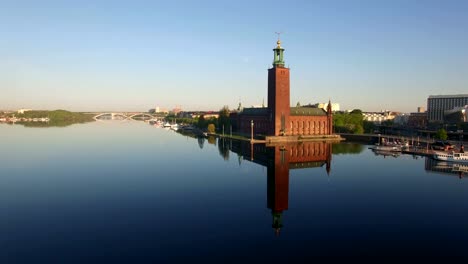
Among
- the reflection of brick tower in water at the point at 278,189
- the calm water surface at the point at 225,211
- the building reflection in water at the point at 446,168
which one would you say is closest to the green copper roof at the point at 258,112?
the reflection of brick tower in water at the point at 278,189

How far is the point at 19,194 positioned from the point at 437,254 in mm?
32445

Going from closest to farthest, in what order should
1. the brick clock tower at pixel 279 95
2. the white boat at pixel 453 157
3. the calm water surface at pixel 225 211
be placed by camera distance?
the calm water surface at pixel 225 211
the white boat at pixel 453 157
the brick clock tower at pixel 279 95

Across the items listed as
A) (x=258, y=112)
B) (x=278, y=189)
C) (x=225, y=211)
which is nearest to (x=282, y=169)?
(x=278, y=189)

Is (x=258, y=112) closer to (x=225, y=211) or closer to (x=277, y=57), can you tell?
(x=277, y=57)

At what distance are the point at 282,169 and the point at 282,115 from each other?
40820 millimetres

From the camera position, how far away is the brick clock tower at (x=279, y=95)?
266ft

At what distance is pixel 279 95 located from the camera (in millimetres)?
81375

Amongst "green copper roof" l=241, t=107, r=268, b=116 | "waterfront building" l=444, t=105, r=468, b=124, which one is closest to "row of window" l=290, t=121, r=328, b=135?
"green copper roof" l=241, t=107, r=268, b=116

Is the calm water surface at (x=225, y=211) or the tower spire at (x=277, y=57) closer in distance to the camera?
the calm water surface at (x=225, y=211)

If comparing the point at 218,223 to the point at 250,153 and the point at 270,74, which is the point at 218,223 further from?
the point at 270,74

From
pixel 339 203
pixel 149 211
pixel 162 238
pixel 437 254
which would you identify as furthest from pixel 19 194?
pixel 437 254

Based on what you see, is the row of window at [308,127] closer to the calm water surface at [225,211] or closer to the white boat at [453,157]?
the white boat at [453,157]

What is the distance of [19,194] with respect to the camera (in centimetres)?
2969

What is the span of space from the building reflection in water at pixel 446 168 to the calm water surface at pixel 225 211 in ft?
2.27
